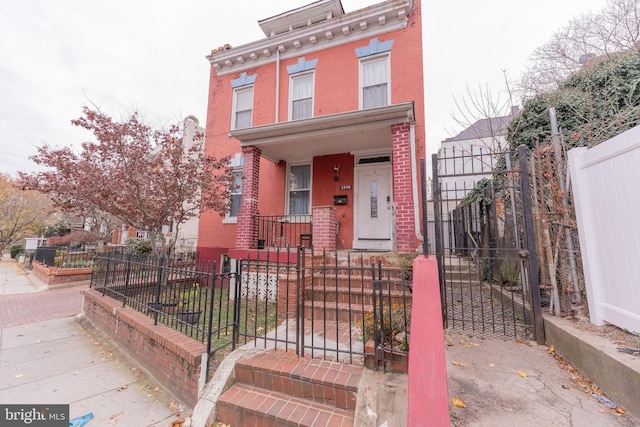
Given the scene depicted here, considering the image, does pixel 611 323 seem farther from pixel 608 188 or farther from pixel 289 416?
pixel 289 416

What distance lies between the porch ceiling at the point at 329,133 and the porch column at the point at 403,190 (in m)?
0.33

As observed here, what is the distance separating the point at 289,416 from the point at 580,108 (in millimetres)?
6394

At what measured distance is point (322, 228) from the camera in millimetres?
6129

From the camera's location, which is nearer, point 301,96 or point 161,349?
point 161,349

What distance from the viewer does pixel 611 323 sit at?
2.50 metres

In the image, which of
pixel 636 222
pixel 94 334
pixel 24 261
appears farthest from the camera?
pixel 24 261

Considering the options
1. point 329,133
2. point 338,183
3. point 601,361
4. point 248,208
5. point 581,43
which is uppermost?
point 581,43

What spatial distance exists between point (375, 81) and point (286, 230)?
5327 mm

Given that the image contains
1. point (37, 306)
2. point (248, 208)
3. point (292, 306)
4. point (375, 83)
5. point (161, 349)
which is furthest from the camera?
point (375, 83)

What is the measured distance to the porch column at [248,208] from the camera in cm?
663

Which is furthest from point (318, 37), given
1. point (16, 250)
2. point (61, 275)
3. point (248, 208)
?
point (16, 250)

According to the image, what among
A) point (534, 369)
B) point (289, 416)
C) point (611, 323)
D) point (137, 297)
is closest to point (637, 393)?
point (534, 369)

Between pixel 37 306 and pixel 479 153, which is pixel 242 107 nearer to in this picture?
pixel 37 306

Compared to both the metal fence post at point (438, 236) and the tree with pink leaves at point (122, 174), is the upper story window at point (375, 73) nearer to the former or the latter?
the metal fence post at point (438, 236)
